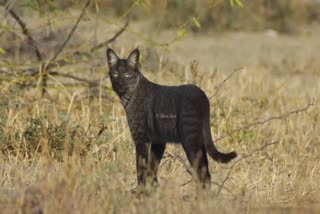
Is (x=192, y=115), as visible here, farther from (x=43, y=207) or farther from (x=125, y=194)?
(x=43, y=207)

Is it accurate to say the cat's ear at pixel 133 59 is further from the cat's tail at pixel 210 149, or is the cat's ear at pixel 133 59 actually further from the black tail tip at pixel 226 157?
the black tail tip at pixel 226 157

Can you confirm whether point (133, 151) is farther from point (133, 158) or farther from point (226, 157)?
point (226, 157)

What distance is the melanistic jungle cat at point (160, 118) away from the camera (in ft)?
21.6

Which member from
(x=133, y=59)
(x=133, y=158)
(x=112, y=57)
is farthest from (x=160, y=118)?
(x=133, y=158)

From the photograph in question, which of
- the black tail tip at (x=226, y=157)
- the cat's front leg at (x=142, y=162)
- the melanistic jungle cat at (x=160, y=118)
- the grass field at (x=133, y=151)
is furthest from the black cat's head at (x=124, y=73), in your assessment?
the black tail tip at (x=226, y=157)

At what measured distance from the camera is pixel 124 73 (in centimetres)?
715

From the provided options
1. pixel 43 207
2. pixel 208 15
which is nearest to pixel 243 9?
pixel 208 15

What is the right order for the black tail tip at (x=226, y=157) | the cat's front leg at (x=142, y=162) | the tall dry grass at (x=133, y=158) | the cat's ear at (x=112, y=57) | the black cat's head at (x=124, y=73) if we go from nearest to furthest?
the tall dry grass at (x=133, y=158) < the black tail tip at (x=226, y=157) < the cat's front leg at (x=142, y=162) < the black cat's head at (x=124, y=73) < the cat's ear at (x=112, y=57)

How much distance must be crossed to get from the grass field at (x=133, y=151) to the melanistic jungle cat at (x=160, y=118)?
168 millimetres

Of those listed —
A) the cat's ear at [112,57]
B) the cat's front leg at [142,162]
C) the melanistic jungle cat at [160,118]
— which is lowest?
the cat's front leg at [142,162]

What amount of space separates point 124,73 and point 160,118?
23.4 inches

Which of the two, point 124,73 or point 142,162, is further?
point 124,73

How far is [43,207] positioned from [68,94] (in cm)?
427

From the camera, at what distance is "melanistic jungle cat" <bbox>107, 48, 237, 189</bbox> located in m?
6.58
